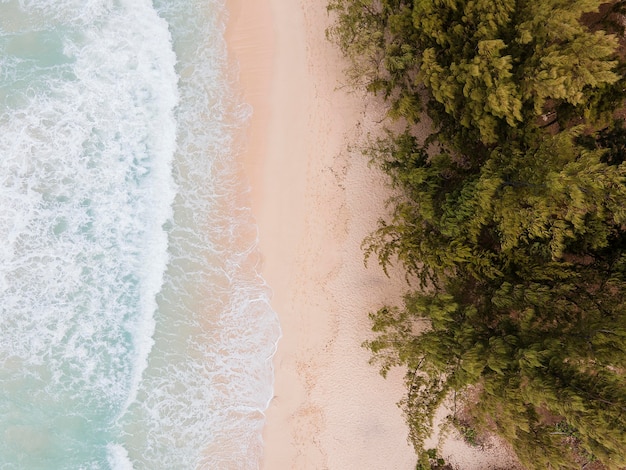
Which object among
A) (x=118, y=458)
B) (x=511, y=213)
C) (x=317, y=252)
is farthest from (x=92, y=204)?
(x=511, y=213)

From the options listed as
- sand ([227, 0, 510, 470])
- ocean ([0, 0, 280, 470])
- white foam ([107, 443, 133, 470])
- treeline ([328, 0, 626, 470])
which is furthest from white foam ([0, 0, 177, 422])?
treeline ([328, 0, 626, 470])

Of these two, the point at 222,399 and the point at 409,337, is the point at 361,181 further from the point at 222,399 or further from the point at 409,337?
the point at 222,399

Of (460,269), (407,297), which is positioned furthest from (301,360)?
(460,269)

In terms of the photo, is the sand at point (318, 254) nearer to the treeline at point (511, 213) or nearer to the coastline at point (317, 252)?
the coastline at point (317, 252)

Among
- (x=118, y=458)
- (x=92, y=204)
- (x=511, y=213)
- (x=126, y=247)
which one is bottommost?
(x=118, y=458)

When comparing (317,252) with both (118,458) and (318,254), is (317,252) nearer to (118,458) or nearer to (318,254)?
(318,254)

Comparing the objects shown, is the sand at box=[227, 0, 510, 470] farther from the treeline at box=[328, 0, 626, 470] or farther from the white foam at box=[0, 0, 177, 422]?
the white foam at box=[0, 0, 177, 422]

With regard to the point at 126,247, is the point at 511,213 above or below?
above
